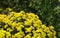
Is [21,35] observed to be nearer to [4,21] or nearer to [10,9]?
[4,21]

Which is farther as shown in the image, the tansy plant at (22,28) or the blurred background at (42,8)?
the blurred background at (42,8)

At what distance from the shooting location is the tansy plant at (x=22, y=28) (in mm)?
3477

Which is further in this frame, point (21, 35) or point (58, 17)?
point (58, 17)

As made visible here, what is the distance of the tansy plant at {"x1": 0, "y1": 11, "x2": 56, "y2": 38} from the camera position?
3477mm

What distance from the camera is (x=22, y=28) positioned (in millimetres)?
3598

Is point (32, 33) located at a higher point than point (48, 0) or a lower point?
lower

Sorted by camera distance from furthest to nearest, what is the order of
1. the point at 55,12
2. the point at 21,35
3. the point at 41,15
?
the point at 41,15
the point at 55,12
the point at 21,35

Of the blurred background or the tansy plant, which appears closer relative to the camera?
the tansy plant

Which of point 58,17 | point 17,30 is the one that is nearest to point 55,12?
point 58,17

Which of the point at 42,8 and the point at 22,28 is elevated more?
the point at 42,8

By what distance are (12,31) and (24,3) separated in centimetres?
90

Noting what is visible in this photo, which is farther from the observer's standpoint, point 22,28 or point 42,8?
point 42,8

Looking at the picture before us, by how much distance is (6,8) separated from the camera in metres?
4.24

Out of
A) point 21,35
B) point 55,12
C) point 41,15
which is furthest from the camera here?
point 41,15
